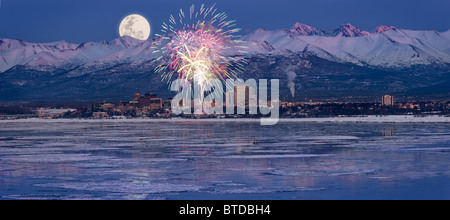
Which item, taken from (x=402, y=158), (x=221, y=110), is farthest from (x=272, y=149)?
(x=221, y=110)

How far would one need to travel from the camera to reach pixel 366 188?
26.0m

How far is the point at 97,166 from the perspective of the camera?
3403cm

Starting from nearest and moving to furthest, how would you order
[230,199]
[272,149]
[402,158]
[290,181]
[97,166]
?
[230,199] → [290,181] → [97,166] → [402,158] → [272,149]

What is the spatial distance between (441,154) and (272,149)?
10.2 meters

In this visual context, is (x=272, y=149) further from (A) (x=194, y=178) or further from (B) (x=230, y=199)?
(B) (x=230, y=199)

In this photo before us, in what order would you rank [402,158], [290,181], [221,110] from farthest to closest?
[221,110] → [402,158] → [290,181]
